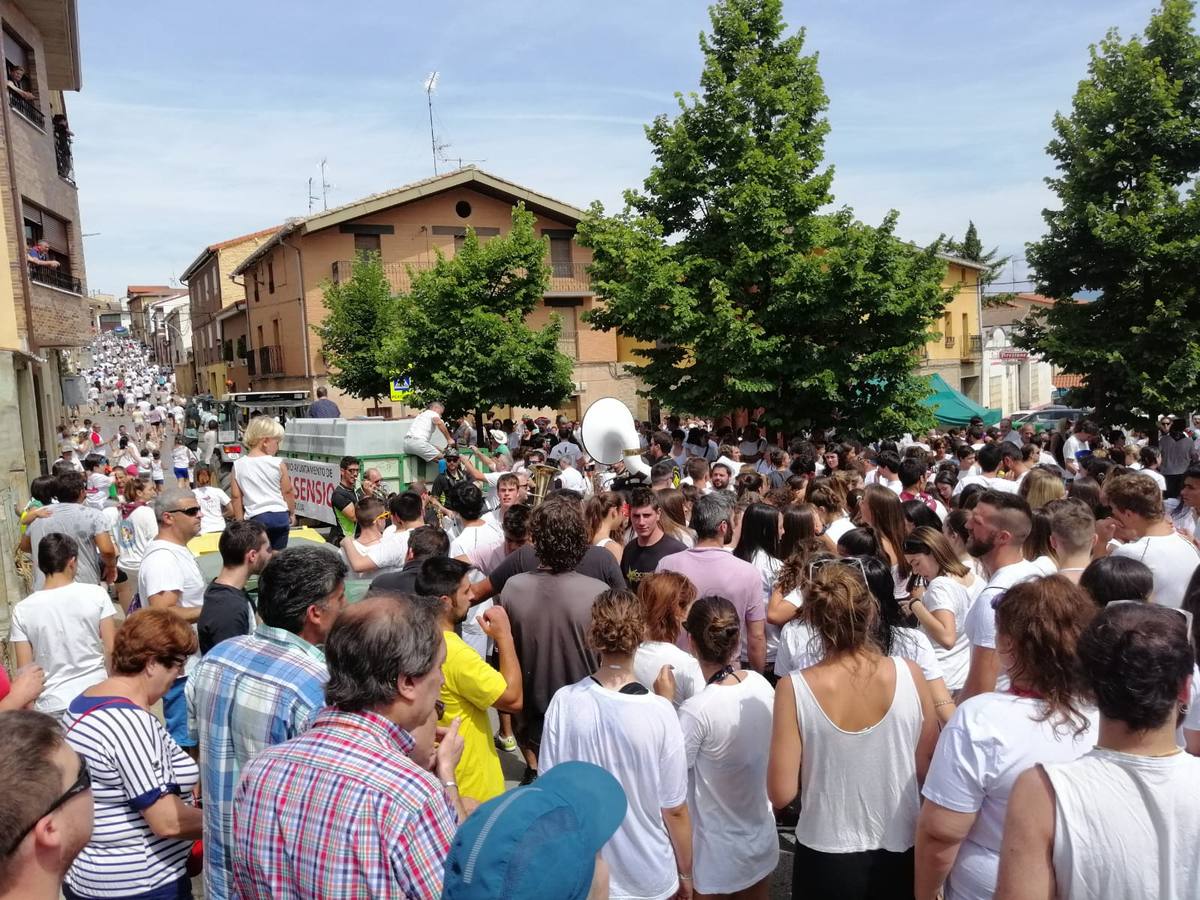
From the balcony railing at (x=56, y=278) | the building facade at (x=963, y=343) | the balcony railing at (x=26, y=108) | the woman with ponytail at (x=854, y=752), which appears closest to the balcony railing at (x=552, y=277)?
the balcony railing at (x=56, y=278)

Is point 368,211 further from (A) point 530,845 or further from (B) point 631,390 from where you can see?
(A) point 530,845

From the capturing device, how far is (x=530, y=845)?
1381mm

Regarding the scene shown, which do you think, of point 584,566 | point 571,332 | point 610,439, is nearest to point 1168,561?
point 584,566

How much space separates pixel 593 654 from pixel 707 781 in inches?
38.4

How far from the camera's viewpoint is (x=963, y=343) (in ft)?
128

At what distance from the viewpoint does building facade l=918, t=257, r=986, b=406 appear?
122ft

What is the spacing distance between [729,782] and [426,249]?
31.4 metres

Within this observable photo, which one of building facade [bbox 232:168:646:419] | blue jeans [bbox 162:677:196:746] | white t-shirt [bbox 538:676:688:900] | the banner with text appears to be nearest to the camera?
white t-shirt [bbox 538:676:688:900]

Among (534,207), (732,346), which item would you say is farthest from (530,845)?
(534,207)

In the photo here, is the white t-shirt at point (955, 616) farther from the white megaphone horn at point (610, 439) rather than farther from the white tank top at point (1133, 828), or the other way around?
the white megaphone horn at point (610, 439)

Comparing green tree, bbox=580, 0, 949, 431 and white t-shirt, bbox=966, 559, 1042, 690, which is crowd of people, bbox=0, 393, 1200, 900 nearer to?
white t-shirt, bbox=966, 559, 1042, 690

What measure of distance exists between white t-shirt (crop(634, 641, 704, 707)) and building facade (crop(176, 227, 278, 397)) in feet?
135

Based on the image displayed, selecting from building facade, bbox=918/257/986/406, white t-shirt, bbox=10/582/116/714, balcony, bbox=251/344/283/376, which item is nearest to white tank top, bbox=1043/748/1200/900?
white t-shirt, bbox=10/582/116/714

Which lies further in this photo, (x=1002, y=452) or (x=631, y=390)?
(x=631, y=390)
